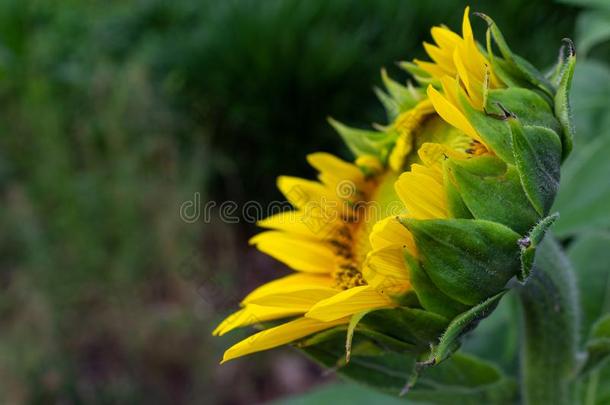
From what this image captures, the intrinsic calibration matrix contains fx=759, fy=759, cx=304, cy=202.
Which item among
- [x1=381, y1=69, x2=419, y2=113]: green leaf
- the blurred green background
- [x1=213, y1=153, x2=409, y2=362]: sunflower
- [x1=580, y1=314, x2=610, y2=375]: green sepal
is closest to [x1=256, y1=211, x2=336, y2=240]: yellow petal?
[x1=213, y1=153, x2=409, y2=362]: sunflower

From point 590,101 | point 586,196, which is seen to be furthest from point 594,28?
point 586,196

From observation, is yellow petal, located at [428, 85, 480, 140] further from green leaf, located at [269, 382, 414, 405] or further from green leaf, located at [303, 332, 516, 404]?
green leaf, located at [269, 382, 414, 405]

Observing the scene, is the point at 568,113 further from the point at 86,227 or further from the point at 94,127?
the point at 94,127

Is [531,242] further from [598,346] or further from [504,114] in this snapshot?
[598,346]

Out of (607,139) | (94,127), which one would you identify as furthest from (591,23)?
(94,127)

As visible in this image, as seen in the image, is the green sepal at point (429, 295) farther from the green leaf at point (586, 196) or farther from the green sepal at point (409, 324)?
the green leaf at point (586, 196)

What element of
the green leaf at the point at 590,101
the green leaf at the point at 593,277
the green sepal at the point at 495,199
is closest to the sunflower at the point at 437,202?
the green sepal at the point at 495,199
